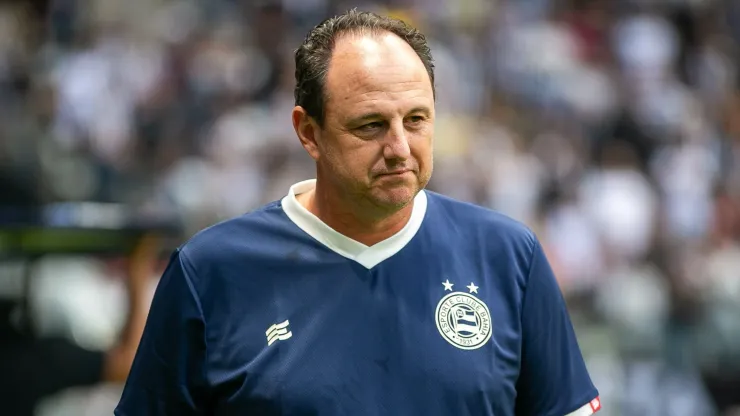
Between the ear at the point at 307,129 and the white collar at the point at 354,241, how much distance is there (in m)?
0.16

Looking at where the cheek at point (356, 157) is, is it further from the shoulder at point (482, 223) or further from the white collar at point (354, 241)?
the shoulder at point (482, 223)

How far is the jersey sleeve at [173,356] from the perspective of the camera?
110 inches

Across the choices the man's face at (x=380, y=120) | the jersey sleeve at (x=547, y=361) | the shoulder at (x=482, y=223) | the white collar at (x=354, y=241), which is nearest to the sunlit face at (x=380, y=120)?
the man's face at (x=380, y=120)

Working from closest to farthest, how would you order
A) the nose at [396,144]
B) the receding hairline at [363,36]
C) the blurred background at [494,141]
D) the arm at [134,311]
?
1. the nose at [396,144]
2. the receding hairline at [363,36]
3. the arm at [134,311]
4. the blurred background at [494,141]

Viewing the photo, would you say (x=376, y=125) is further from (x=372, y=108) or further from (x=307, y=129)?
(x=307, y=129)

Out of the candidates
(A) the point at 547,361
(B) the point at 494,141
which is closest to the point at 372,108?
(A) the point at 547,361

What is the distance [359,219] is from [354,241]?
0.06 m

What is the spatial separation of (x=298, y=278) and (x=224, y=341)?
0.24 metres

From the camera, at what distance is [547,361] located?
2859 millimetres

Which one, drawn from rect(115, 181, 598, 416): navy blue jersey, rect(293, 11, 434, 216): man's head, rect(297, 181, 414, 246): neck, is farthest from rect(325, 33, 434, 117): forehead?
rect(115, 181, 598, 416): navy blue jersey

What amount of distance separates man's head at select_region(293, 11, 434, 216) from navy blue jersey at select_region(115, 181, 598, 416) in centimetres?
20

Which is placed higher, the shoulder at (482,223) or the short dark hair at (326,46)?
the short dark hair at (326,46)

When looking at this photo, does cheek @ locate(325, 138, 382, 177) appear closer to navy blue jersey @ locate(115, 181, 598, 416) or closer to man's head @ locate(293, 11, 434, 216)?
man's head @ locate(293, 11, 434, 216)

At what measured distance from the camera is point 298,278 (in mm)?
2871
